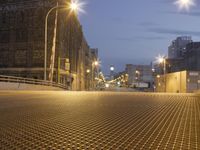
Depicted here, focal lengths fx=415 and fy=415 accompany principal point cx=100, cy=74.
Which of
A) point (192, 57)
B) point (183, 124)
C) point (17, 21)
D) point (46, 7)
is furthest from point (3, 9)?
point (192, 57)

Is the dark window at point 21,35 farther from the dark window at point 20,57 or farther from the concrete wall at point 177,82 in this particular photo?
the concrete wall at point 177,82

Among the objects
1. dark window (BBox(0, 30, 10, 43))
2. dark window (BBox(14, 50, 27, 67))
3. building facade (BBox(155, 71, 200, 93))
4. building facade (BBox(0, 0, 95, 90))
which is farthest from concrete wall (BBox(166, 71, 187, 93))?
dark window (BBox(0, 30, 10, 43))

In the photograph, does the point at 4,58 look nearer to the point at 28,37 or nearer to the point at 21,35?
the point at 21,35

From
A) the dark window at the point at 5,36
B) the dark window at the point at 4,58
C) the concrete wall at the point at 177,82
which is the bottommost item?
the concrete wall at the point at 177,82

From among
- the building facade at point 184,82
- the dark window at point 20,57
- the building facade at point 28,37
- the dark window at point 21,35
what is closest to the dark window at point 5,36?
the building facade at point 28,37

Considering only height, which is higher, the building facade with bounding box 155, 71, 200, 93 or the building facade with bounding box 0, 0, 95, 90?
the building facade with bounding box 0, 0, 95, 90

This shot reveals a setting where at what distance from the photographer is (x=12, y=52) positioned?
7944cm

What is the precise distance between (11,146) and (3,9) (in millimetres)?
79612

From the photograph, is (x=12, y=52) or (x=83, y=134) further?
(x=12, y=52)

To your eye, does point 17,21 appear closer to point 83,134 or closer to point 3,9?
point 3,9

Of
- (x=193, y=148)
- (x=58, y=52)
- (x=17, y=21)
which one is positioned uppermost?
(x=17, y=21)

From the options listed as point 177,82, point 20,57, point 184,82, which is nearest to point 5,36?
point 20,57

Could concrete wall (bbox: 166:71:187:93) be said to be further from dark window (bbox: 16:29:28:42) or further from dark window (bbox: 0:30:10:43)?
dark window (bbox: 0:30:10:43)

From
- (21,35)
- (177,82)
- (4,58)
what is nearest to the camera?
(21,35)
